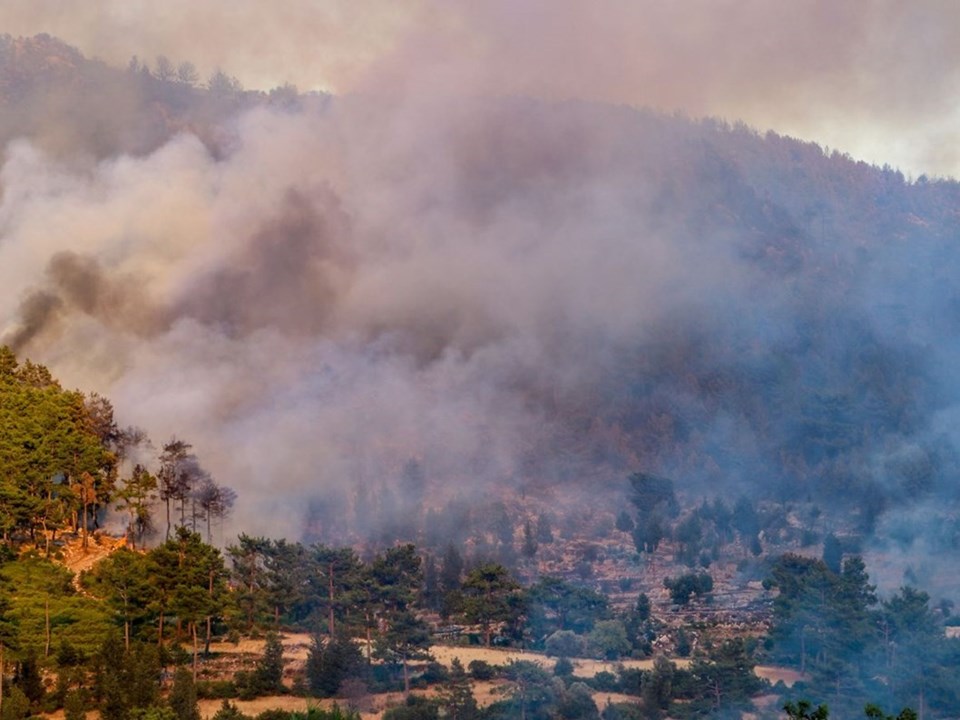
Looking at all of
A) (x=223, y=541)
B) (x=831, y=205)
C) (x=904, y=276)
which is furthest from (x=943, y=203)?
(x=223, y=541)

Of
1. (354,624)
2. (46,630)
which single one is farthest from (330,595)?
(46,630)

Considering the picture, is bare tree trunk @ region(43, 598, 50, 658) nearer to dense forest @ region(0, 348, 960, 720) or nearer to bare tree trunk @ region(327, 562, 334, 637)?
dense forest @ region(0, 348, 960, 720)

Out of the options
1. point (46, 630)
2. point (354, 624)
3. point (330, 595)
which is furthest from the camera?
point (330, 595)

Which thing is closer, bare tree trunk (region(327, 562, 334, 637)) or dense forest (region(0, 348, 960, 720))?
dense forest (region(0, 348, 960, 720))

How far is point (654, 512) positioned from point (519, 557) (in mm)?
12562

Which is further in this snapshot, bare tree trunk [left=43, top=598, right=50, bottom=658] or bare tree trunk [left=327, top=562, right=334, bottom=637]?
bare tree trunk [left=327, top=562, right=334, bottom=637]

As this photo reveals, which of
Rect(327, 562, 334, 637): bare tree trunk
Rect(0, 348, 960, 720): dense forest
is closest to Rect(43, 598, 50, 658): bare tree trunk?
Rect(0, 348, 960, 720): dense forest

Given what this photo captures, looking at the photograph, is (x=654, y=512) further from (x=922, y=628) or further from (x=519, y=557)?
(x=922, y=628)

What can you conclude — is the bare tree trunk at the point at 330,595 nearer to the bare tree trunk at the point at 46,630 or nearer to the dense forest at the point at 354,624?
the dense forest at the point at 354,624

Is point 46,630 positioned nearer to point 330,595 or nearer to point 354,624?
point 354,624

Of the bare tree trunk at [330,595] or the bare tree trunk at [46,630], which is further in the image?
the bare tree trunk at [330,595]

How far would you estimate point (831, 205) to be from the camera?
139875 millimetres

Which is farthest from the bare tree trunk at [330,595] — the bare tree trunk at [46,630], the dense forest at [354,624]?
the bare tree trunk at [46,630]

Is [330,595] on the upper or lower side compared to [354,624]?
upper
